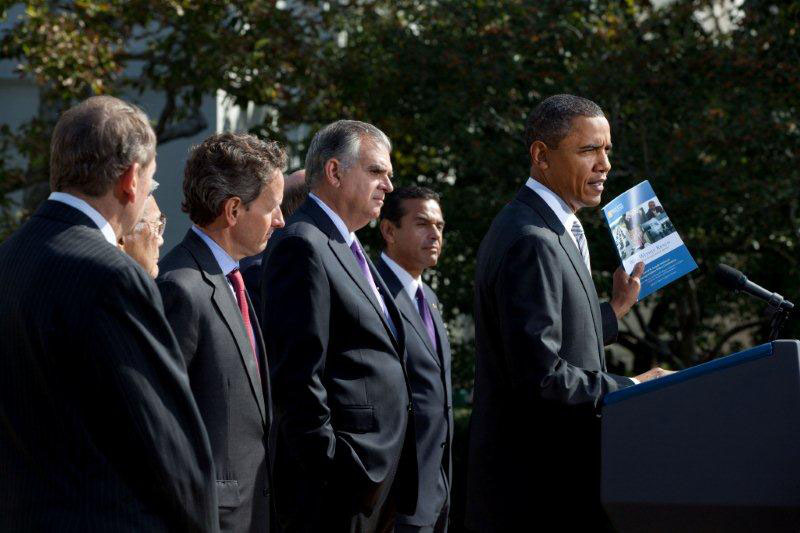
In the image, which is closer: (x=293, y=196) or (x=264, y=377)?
(x=264, y=377)

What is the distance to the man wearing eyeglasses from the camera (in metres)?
4.27

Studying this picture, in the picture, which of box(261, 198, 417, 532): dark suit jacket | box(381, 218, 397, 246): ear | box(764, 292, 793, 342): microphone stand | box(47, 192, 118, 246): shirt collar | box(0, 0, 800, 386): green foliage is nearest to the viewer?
box(47, 192, 118, 246): shirt collar

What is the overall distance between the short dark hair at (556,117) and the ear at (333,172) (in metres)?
0.77

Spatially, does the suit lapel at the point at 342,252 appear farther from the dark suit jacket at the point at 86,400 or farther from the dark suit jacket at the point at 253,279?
the dark suit jacket at the point at 86,400

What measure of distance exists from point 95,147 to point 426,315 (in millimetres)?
3548

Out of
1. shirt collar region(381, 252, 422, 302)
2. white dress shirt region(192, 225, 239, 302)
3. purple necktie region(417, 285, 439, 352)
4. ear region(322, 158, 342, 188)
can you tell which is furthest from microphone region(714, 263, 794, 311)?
shirt collar region(381, 252, 422, 302)

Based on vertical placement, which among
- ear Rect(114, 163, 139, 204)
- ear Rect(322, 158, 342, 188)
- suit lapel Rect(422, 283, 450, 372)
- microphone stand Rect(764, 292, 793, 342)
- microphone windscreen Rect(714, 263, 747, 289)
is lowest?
suit lapel Rect(422, 283, 450, 372)

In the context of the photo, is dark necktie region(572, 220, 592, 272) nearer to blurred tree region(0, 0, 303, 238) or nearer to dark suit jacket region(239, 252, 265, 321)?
dark suit jacket region(239, 252, 265, 321)

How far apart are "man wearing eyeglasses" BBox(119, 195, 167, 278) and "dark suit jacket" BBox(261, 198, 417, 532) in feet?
1.36


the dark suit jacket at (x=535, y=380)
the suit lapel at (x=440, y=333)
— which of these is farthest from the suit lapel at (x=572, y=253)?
the suit lapel at (x=440, y=333)

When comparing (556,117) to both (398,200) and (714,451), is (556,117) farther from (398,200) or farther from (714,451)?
(398,200)

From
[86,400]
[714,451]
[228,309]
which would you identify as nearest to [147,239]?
[228,309]

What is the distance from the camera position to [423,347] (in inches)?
224

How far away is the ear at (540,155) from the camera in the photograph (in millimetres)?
4367
